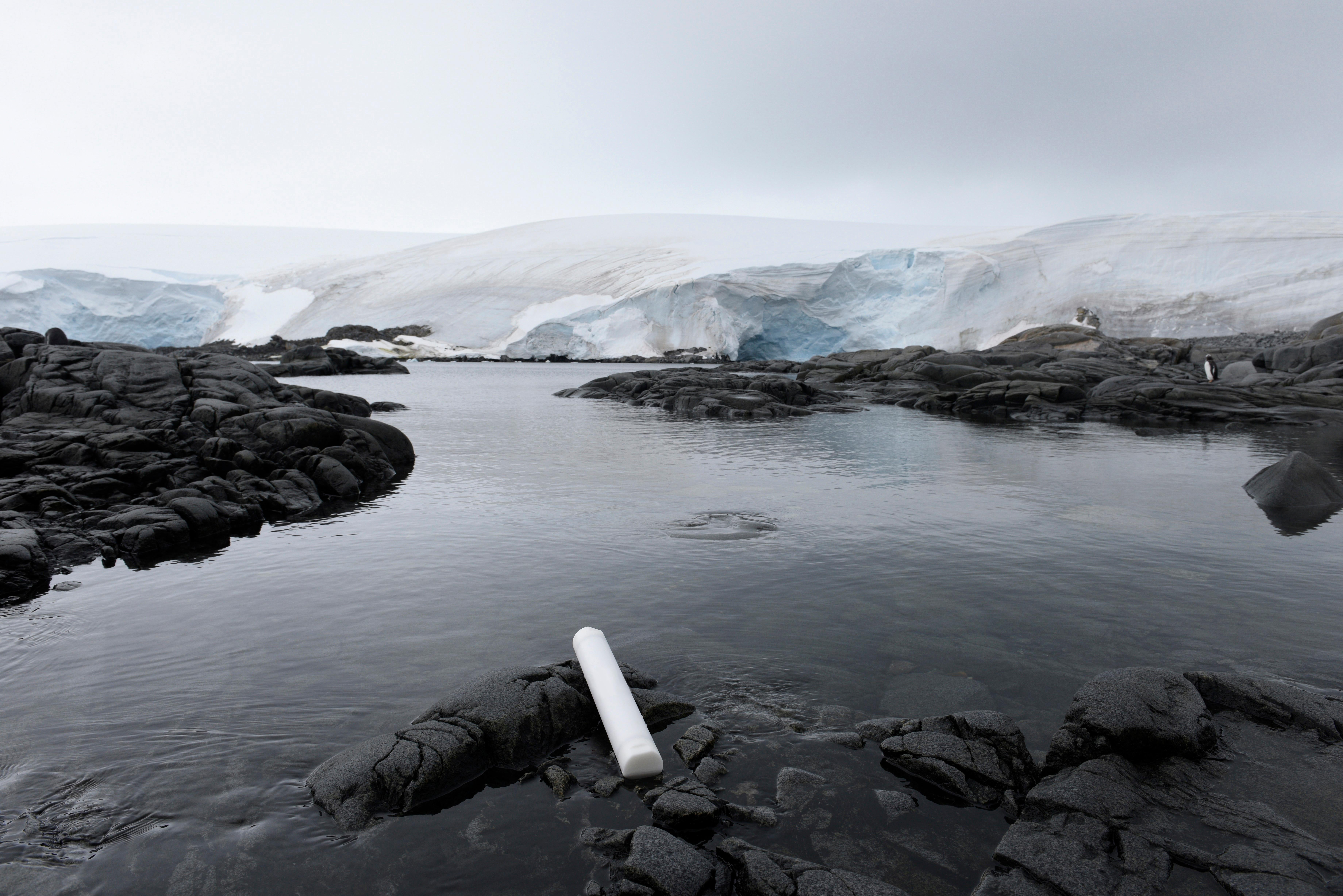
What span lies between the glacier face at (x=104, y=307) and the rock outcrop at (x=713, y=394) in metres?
45.5

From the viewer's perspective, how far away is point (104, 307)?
5847 centimetres

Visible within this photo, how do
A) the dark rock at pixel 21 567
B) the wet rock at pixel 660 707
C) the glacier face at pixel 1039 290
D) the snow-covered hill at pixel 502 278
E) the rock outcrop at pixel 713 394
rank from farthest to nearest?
the snow-covered hill at pixel 502 278
the glacier face at pixel 1039 290
the rock outcrop at pixel 713 394
the dark rock at pixel 21 567
the wet rock at pixel 660 707

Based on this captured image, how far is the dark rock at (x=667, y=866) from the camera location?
291 cm

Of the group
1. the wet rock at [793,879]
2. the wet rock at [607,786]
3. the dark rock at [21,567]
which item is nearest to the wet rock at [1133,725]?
the wet rock at [793,879]

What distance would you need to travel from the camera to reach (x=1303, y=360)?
2931cm

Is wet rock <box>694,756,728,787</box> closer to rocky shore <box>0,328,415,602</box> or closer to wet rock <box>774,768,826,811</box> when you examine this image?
wet rock <box>774,768,826,811</box>

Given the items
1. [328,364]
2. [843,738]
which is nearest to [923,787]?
[843,738]

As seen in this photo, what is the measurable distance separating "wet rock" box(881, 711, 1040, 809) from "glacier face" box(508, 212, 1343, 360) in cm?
4902

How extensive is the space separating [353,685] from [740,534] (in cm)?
480

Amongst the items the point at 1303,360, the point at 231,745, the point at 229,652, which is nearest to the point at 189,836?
the point at 231,745

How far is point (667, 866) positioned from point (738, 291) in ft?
168

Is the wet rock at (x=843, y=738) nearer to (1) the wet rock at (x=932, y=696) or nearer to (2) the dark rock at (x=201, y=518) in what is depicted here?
(1) the wet rock at (x=932, y=696)

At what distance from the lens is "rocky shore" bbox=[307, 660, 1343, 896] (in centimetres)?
298

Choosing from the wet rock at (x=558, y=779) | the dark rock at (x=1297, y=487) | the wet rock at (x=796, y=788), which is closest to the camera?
the wet rock at (x=796, y=788)
